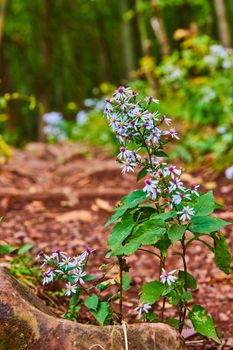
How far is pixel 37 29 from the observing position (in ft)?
66.0

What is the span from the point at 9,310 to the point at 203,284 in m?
1.75

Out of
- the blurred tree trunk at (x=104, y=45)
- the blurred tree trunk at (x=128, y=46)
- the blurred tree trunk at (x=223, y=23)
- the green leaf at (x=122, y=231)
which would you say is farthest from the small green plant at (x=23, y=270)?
the blurred tree trunk at (x=104, y=45)

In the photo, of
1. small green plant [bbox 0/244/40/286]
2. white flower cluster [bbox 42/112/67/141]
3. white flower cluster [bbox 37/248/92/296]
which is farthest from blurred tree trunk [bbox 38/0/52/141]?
white flower cluster [bbox 37/248/92/296]

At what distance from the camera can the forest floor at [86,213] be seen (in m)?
3.12

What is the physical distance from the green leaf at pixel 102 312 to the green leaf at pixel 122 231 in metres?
0.25

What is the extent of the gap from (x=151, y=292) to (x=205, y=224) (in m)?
0.34

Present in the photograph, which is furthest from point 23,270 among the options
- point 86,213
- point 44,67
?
point 44,67

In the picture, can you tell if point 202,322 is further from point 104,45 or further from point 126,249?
point 104,45

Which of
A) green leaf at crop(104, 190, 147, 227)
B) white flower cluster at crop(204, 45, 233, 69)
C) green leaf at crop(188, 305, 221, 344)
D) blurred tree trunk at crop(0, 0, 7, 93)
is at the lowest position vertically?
green leaf at crop(188, 305, 221, 344)

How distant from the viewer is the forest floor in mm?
3115

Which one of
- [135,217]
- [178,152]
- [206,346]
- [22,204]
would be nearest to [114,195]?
[22,204]

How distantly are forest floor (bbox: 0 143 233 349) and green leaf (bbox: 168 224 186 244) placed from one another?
0.87 metres

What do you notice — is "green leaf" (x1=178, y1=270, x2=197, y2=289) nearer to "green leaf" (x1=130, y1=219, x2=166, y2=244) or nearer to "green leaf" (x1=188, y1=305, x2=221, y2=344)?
"green leaf" (x1=188, y1=305, x2=221, y2=344)

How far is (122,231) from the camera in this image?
196cm
